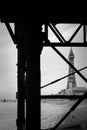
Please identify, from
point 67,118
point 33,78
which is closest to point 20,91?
point 33,78

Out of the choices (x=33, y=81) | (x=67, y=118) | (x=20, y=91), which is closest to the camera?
(x=33, y=81)

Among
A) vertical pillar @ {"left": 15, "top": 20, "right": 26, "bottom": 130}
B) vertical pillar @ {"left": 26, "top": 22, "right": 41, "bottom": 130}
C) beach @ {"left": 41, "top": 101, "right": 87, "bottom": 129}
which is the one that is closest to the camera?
vertical pillar @ {"left": 26, "top": 22, "right": 41, "bottom": 130}

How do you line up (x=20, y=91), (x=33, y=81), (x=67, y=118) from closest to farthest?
(x=33, y=81) → (x=20, y=91) → (x=67, y=118)

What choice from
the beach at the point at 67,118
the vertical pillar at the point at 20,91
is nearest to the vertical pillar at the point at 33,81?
the vertical pillar at the point at 20,91

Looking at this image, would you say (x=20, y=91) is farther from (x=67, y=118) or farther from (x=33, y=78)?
(x=67, y=118)

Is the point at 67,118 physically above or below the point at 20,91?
below

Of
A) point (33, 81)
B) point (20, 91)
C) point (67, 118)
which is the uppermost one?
point (33, 81)

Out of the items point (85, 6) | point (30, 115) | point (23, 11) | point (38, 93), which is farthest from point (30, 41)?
point (85, 6)

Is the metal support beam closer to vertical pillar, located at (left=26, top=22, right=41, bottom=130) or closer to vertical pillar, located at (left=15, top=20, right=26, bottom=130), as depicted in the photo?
vertical pillar, located at (left=26, top=22, right=41, bottom=130)

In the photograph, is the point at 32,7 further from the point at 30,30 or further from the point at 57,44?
the point at 57,44

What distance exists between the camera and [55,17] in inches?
221

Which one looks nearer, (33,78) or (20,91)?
(33,78)

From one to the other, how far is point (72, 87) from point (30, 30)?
17484 cm

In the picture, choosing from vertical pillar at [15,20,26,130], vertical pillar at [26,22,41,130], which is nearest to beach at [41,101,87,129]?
vertical pillar at [15,20,26,130]
